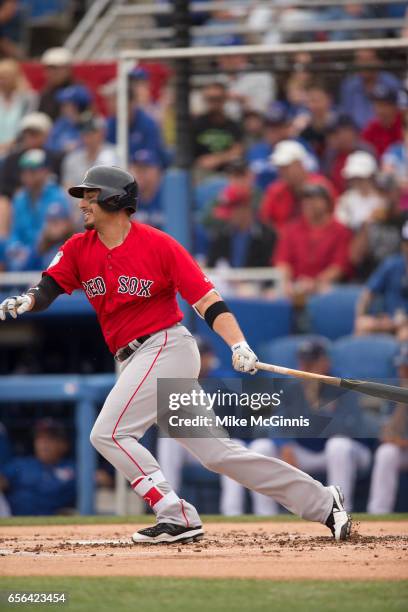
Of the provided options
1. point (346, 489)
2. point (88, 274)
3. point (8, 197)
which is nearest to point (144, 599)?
point (88, 274)

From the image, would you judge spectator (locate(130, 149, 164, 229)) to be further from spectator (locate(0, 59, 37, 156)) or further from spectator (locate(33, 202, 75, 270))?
spectator (locate(0, 59, 37, 156))

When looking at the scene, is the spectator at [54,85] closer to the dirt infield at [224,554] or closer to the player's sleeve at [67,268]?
the dirt infield at [224,554]

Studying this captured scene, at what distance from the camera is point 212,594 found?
14.1ft

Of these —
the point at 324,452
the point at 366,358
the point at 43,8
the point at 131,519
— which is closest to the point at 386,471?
the point at 324,452

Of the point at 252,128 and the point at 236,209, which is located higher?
the point at 252,128

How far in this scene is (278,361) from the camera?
29.4 ft

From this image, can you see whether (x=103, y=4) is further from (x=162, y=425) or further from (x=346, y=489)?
(x=162, y=425)

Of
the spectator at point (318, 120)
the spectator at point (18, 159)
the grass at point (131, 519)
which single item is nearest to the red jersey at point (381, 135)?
the spectator at point (318, 120)

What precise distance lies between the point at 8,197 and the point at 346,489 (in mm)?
4163

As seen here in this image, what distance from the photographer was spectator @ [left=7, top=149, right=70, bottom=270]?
10203mm

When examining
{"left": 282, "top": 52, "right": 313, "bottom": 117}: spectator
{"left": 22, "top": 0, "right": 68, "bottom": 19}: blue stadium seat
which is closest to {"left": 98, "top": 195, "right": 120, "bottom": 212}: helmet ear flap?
{"left": 282, "top": 52, "right": 313, "bottom": 117}: spectator

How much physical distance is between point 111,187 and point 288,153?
4779mm

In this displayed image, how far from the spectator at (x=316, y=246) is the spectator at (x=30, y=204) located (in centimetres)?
189

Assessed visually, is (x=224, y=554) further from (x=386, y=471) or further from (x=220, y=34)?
(x=220, y=34)
